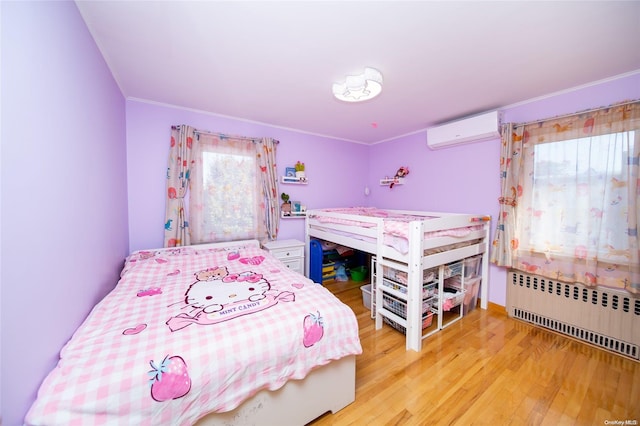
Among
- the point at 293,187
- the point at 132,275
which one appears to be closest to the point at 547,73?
the point at 293,187

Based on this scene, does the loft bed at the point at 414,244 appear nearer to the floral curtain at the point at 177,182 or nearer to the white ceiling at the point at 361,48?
the white ceiling at the point at 361,48

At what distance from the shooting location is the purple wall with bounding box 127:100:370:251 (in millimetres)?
2342

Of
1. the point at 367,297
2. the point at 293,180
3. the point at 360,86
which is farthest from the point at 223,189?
the point at 367,297

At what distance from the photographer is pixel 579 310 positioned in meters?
2.03

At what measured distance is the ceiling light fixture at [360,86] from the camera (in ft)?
5.74

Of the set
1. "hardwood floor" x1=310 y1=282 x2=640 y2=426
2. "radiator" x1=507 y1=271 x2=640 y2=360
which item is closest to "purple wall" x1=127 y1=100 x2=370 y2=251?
"hardwood floor" x1=310 y1=282 x2=640 y2=426

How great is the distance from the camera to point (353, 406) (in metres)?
1.42

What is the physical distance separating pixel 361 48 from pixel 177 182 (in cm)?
222

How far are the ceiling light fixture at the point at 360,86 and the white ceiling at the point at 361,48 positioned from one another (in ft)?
0.19

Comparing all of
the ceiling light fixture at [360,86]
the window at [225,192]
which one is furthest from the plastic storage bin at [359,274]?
the ceiling light fixture at [360,86]

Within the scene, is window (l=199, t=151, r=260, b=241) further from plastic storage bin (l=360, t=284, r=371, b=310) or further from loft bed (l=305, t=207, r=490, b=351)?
plastic storage bin (l=360, t=284, r=371, b=310)

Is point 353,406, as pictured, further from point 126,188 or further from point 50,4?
point 126,188

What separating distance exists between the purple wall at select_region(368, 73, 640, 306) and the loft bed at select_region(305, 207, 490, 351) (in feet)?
1.16

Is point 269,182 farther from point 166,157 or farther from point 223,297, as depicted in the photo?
point 223,297
